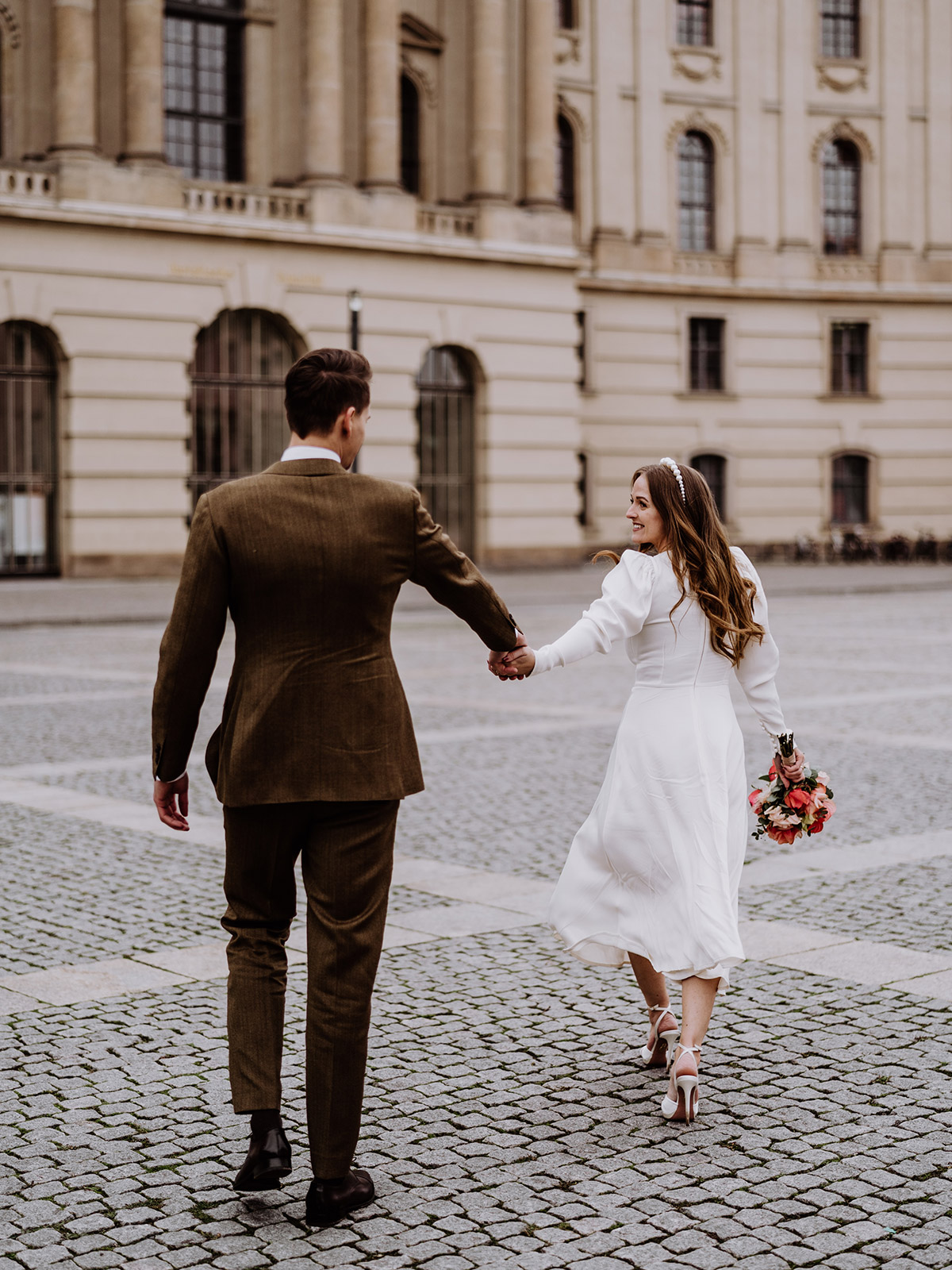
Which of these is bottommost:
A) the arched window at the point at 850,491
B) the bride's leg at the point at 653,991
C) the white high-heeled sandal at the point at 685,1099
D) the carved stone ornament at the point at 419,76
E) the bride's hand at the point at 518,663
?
the white high-heeled sandal at the point at 685,1099

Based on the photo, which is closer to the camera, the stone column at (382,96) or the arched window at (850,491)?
the stone column at (382,96)

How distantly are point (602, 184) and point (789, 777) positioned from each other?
38.8 metres

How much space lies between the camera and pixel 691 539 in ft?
15.6

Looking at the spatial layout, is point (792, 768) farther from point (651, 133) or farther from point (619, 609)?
point (651, 133)

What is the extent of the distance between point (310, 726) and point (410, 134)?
36217 mm

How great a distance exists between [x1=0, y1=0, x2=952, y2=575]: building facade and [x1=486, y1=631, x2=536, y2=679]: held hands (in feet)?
80.6

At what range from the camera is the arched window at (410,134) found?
38.2m

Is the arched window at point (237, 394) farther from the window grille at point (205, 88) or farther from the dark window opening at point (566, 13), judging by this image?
the dark window opening at point (566, 13)

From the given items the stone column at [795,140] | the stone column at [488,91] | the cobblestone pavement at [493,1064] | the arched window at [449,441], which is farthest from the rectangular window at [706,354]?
the cobblestone pavement at [493,1064]

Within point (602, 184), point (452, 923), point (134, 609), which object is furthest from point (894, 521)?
point (452, 923)

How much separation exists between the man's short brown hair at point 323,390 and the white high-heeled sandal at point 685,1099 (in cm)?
187

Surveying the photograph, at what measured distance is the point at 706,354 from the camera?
43.7m

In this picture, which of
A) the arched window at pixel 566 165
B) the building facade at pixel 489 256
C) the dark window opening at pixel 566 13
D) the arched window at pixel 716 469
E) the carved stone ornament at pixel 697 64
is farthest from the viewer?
the arched window at pixel 716 469

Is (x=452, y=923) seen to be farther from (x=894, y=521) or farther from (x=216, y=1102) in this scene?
(x=894, y=521)
